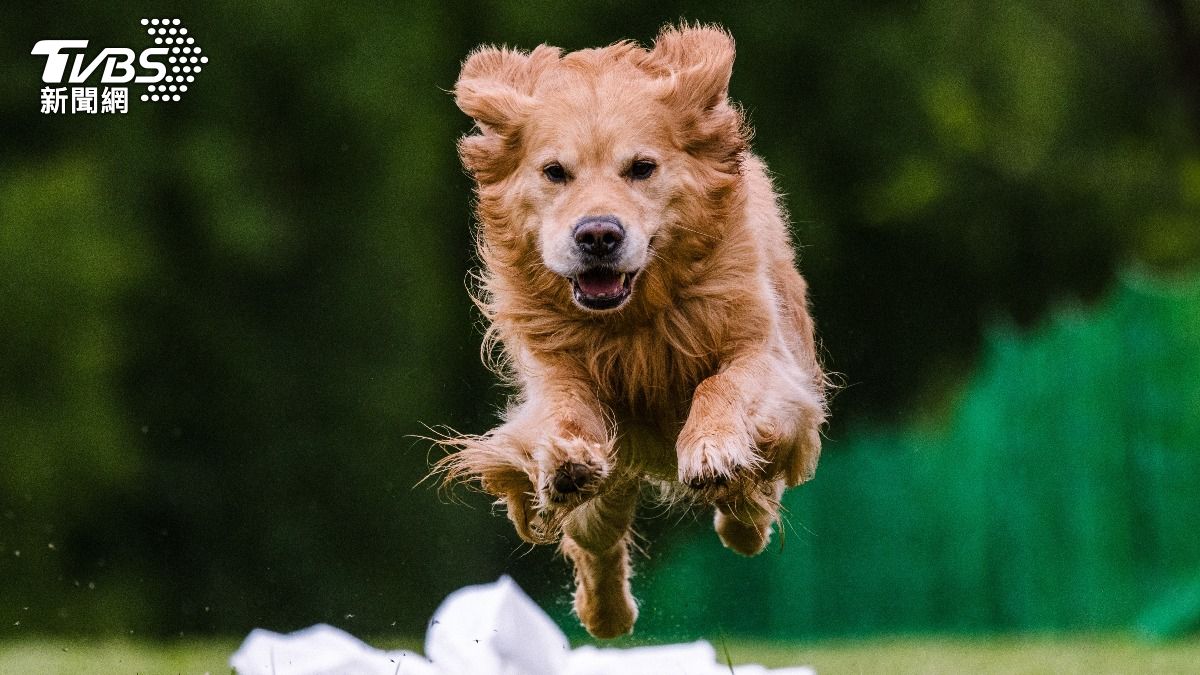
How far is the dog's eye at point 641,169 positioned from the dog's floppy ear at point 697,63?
9.3 inches

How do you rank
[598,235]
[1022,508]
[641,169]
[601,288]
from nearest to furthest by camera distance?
1. [598,235]
2. [601,288]
3. [641,169]
4. [1022,508]

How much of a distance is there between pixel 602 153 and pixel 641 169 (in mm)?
121

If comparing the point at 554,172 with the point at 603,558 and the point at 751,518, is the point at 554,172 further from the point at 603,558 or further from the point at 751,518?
the point at 603,558

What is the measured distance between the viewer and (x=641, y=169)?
14.9 feet

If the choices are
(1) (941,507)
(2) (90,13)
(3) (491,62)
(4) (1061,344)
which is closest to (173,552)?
(2) (90,13)

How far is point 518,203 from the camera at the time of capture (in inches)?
184

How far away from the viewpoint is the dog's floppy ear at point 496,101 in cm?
475

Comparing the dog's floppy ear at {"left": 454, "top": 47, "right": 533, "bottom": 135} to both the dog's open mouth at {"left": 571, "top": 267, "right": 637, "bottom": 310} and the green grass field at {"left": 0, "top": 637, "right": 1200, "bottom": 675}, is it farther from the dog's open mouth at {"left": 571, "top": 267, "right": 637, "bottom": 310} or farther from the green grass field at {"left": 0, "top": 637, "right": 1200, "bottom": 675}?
the green grass field at {"left": 0, "top": 637, "right": 1200, "bottom": 675}

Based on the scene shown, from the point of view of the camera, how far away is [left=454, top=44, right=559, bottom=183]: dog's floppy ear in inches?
187

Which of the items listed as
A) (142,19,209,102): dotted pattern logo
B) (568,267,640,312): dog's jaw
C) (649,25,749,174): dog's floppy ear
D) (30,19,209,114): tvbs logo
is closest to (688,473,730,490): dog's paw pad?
(568,267,640,312): dog's jaw

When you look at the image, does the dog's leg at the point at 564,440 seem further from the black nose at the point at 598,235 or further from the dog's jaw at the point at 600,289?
the black nose at the point at 598,235

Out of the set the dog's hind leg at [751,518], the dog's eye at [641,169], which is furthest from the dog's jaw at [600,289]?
the dog's hind leg at [751,518]

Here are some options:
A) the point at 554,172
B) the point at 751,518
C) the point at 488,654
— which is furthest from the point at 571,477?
the point at 488,654

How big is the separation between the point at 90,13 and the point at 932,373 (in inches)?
262
